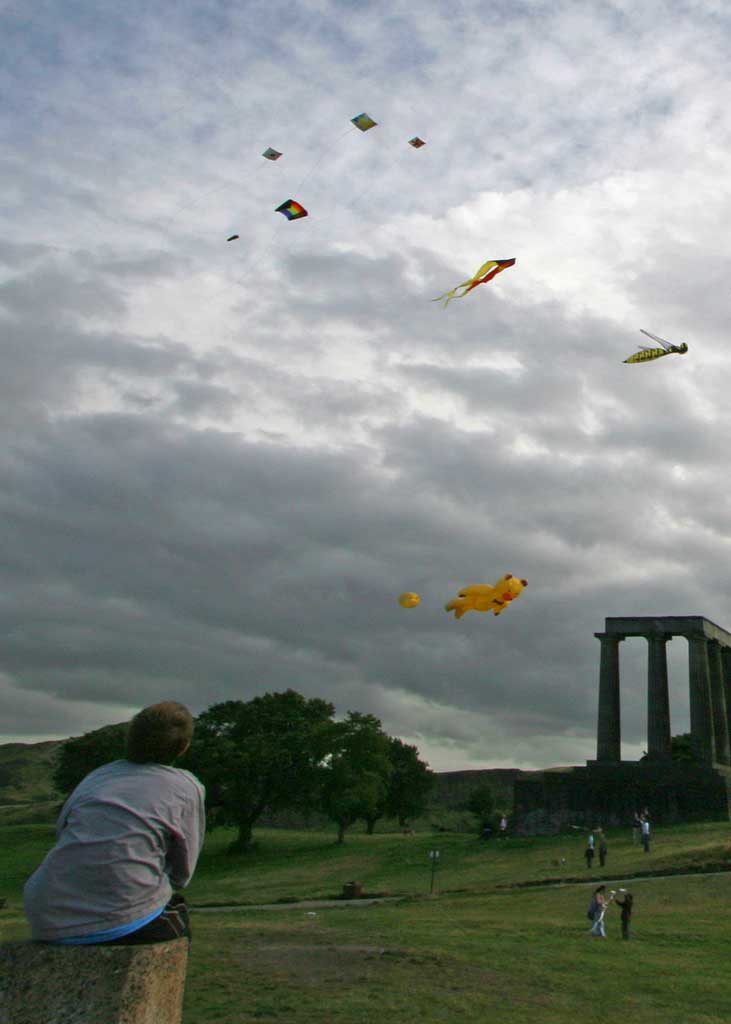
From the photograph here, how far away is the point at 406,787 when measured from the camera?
10219 centimetres

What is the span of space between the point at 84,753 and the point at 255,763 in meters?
31.6

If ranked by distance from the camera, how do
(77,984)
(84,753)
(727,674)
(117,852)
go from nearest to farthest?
(77,984), (117,852), (727,674), (84,753)

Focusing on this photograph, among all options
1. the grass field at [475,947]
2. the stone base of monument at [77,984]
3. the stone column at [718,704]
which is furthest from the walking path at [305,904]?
the stone base of monument at [77,984]

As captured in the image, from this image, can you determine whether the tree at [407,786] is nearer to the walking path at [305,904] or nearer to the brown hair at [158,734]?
the walking path at [305,904]

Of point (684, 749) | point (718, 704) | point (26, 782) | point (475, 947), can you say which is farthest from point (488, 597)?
point (26, 782)

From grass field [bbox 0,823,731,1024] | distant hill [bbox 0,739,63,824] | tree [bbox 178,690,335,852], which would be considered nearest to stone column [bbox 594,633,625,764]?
grass field [bbox 0,823,731,1024]

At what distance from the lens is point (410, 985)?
72.3 feet

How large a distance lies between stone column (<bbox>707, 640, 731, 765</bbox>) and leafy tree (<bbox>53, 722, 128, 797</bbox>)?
6071 centimetres

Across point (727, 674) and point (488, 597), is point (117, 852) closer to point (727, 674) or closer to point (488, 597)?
point (488, 597)

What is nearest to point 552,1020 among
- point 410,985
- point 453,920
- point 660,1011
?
point 660,1011

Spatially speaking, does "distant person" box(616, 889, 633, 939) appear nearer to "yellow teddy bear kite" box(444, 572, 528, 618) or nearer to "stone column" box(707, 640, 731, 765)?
"yellow teddy bear kite" box(444, 572, 528, 618)

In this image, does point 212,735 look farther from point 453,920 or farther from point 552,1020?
point 552,1020

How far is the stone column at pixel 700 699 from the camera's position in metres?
69.8

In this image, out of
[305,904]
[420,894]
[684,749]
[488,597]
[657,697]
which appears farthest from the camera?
[684,749]
